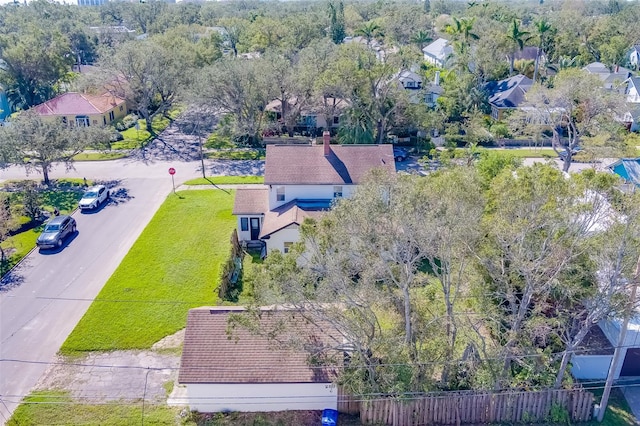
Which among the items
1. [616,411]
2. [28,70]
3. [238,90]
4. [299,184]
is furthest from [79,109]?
[616,411]

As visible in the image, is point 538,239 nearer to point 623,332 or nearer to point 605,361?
point 623,332

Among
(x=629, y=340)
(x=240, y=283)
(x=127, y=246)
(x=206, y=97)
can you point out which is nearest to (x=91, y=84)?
(x=206, y=97)

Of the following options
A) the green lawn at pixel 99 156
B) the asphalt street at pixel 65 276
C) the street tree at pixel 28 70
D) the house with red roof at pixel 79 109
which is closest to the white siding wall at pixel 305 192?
the asphalt street at pixel 65 276

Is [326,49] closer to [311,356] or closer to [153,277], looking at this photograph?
[153,277]

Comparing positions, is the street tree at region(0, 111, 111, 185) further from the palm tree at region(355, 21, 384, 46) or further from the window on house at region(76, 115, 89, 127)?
the palm tree at region(355, 21, 384, 46)

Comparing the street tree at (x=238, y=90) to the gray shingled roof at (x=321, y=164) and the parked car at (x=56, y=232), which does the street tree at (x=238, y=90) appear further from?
the parked car at (x=56, y=232)

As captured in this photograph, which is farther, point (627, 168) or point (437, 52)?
point (437, 52)
